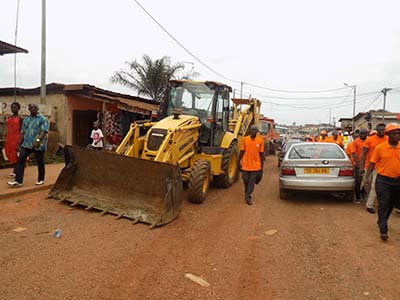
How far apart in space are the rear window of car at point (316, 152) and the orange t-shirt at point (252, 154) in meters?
0.87

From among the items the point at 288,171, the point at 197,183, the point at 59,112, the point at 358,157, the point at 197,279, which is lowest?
the point at 197,279

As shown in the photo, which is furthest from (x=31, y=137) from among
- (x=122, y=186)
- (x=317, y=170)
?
(x=317, y=170)

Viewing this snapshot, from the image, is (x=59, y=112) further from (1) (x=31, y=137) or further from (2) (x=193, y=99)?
(2) (x=193, y=99)

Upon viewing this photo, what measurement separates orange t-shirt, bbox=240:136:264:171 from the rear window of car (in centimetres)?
87

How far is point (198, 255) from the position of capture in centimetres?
470

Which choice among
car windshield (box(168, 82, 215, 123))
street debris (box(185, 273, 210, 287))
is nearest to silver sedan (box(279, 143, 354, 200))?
car windshield (box(168, 82, 215, 123))

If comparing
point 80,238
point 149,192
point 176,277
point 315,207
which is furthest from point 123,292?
point 315,207

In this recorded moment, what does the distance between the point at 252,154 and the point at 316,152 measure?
1.57 meters

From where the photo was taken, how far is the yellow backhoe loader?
6160 mm

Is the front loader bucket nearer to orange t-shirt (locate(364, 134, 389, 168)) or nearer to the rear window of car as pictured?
the rear window of car

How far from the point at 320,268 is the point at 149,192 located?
3.08 meters

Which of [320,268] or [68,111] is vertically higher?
[68,111]

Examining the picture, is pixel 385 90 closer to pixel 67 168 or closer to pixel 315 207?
pixel 315 207

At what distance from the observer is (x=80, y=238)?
201 inches
